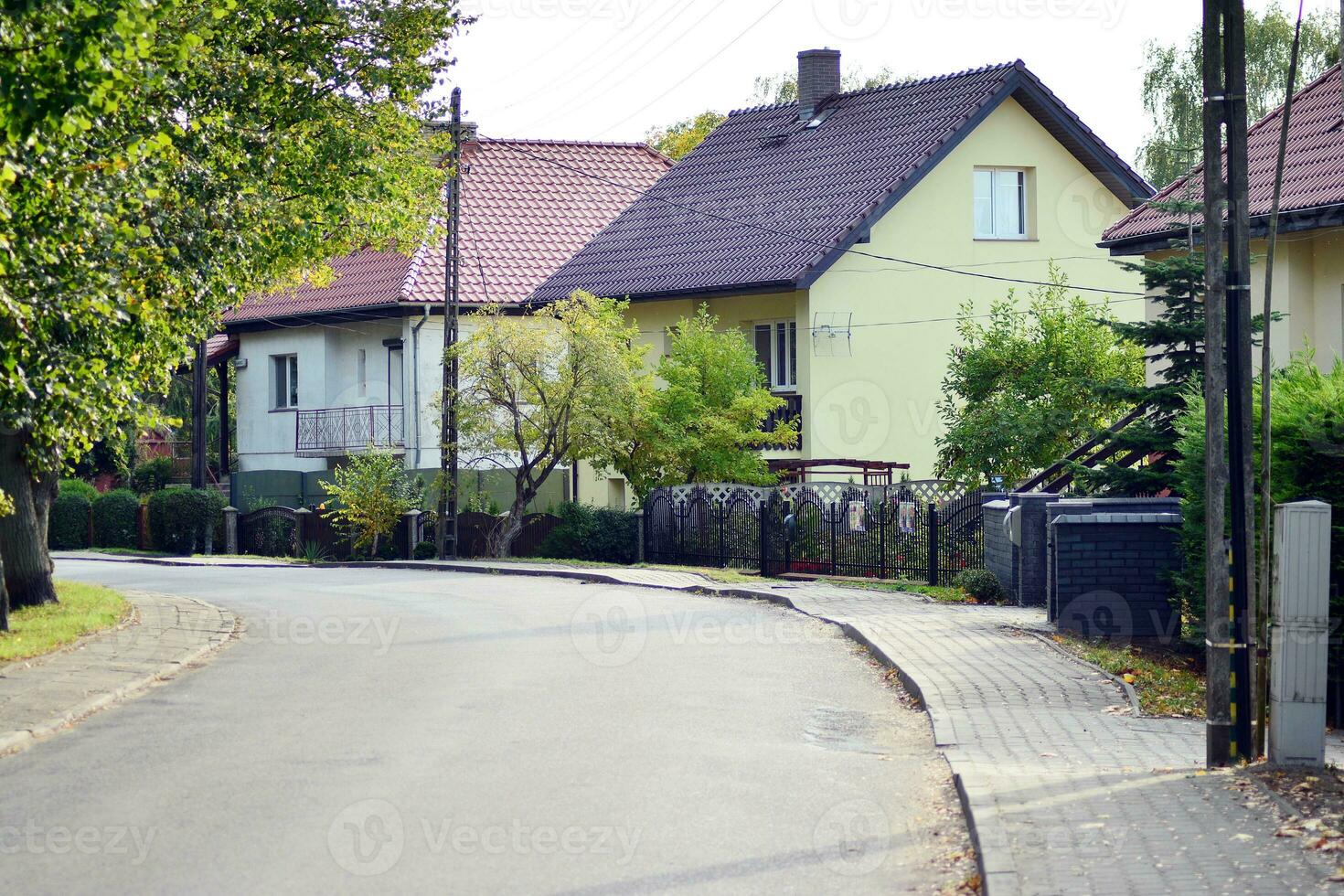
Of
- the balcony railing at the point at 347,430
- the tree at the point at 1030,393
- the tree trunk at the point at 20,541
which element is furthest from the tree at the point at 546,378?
the tree trunk at the point at 20,541

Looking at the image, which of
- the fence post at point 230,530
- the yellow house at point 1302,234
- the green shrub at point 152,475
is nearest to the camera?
the yellow house at point 1302,234

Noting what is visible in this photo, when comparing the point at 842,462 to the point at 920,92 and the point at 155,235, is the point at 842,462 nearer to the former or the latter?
the point at 920,92

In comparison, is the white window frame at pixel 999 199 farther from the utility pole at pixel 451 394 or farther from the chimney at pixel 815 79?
the utility pole at pixel 451 394

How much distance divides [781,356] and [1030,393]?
10929 millimetres

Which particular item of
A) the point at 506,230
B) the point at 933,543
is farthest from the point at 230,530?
the point at 933,543

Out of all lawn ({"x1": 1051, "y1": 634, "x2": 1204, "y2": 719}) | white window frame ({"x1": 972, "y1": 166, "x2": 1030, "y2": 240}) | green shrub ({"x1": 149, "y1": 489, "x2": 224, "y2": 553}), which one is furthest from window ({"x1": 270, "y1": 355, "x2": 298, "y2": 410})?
lawn ({"x1": 1051, "y1": 634, "x2": 1204, "y2": 719})

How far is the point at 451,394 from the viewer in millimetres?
30328

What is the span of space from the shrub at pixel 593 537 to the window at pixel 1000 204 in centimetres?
1094

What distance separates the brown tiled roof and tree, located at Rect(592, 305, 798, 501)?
35.8 feet

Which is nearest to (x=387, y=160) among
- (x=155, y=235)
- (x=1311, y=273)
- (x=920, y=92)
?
(x=155, y=235)

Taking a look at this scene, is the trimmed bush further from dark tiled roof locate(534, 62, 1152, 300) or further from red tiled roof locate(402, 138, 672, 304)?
dark tiled roof locate(534, 62, 1152, 300)

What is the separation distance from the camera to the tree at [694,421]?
29.3 meters

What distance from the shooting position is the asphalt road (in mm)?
6941

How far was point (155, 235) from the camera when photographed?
49.3 ft
